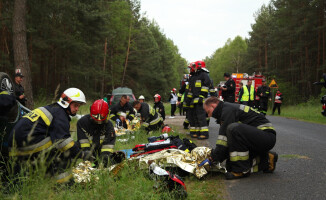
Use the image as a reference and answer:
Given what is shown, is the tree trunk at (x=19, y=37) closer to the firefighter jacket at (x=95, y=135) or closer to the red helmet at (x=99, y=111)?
the firefighter jacket at (x=95, y=135)

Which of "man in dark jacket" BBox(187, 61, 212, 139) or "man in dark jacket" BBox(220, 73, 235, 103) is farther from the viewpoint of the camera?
"man in dark jacket" BBox(220, 73, 235, 103)

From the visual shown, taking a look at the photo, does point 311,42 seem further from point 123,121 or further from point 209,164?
point 209,164

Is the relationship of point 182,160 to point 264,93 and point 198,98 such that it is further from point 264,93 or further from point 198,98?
point 264,93

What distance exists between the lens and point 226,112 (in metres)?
4.21

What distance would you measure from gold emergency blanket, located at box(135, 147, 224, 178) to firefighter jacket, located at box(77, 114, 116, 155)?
0.76 meters

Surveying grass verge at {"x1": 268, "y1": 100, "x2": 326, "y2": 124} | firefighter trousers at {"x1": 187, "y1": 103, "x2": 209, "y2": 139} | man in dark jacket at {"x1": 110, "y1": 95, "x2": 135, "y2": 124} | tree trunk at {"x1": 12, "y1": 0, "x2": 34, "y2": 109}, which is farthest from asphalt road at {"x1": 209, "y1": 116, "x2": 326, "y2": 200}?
tree trunk at {"x1": 12, "y1": 0, "x2": 34, "y2": 109}

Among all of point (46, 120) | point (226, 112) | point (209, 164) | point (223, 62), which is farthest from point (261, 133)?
point (223, 62)

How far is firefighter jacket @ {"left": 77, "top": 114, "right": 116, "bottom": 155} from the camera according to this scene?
4.66 metres

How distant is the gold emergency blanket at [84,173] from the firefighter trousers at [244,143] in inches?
75.5

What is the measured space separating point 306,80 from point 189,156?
26.2 m

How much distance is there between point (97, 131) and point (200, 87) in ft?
11.3

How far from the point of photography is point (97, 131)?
4906 mm

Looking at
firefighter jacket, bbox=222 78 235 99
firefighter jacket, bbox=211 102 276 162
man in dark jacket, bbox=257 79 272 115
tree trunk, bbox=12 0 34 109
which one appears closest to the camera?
firefighter jacket, bbox=211 102 276 162

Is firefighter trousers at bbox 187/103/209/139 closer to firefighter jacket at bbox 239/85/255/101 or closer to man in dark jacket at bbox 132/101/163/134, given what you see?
man in dark jacket at bbox 132/101/163/134
